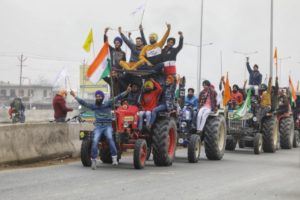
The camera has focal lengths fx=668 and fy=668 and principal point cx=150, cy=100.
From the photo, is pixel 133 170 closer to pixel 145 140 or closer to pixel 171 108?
pixel 145 140

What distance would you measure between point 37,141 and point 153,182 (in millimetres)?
4543

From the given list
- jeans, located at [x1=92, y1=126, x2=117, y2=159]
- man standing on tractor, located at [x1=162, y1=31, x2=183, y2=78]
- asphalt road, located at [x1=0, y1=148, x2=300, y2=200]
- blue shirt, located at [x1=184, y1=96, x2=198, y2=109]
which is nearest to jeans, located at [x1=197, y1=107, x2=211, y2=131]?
blue shirt, located at [x1=184, y1=96, x2=198, y2=109]

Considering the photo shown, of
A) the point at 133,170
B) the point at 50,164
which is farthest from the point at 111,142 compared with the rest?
the point at 50,164

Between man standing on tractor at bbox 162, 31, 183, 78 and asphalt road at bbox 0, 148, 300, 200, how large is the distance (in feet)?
7.62

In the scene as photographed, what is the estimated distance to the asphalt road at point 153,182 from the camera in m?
10.4

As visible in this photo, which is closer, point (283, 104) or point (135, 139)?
point (135, 139)

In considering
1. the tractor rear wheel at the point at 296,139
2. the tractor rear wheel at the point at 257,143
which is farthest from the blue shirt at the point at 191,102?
the tractor rear wheel at the point at 296,139

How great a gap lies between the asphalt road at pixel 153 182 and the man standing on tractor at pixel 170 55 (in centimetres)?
232

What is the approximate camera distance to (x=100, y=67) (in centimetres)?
1572

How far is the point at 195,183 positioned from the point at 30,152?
15.8ft

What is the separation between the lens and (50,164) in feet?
51.6

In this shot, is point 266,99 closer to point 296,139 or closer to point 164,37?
point 296,139

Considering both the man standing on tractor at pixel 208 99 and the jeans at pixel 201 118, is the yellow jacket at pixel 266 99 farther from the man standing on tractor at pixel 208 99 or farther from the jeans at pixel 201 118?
the jeans at pixel 201 118

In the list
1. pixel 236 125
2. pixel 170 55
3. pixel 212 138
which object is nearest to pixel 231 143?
pixel 236 125
